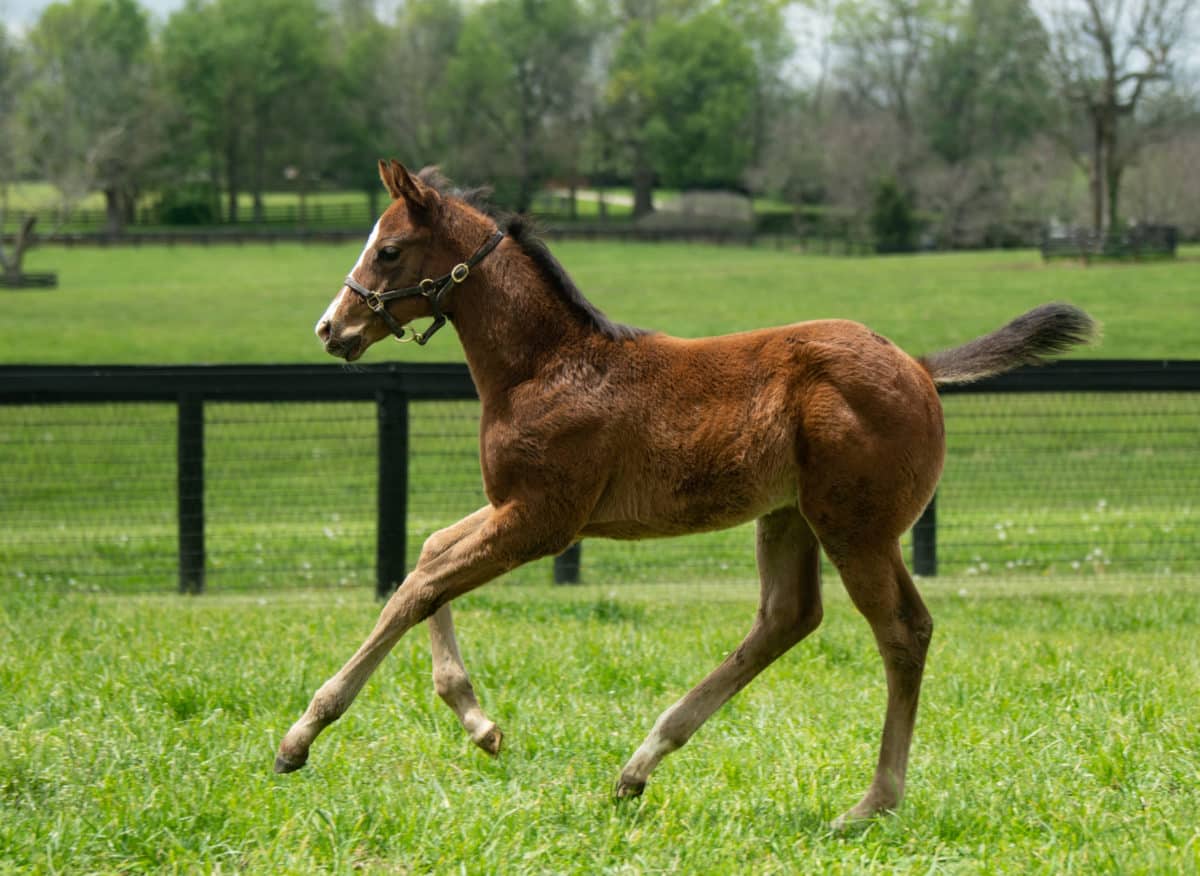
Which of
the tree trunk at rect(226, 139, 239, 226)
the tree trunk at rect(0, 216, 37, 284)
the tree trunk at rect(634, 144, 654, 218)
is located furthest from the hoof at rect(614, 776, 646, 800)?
the tree trunk at rect(634, 144, 654, 218)

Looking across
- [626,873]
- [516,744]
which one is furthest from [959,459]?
[626,873]

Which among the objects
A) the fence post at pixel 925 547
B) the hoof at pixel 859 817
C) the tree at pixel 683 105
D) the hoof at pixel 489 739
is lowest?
the fence post at pixel 925 547

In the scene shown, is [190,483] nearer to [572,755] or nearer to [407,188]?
[572,755]

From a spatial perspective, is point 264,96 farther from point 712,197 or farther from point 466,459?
point 466,459

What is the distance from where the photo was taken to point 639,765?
437 cm

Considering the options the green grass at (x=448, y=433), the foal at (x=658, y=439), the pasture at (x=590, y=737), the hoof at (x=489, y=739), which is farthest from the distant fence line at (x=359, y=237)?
the hoof at (x=489, y=739)

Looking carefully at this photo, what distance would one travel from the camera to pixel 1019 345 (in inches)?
185

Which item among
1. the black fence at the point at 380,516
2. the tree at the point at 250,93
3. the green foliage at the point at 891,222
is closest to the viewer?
the black fence at the point at 380,516

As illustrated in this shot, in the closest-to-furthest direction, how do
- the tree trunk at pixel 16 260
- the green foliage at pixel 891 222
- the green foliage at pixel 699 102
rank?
the tree trunk at pixel 16 260 < the green foliage at pixel 891 222 < the green foliage at pixel 699 102

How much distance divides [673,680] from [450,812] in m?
2.19

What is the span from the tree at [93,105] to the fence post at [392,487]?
55.0m

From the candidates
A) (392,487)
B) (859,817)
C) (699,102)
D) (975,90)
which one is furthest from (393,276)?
(699,102)

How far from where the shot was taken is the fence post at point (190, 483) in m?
9.41

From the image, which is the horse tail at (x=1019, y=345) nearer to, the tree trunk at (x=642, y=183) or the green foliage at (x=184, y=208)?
the green foliage at (x=184, y=208)
